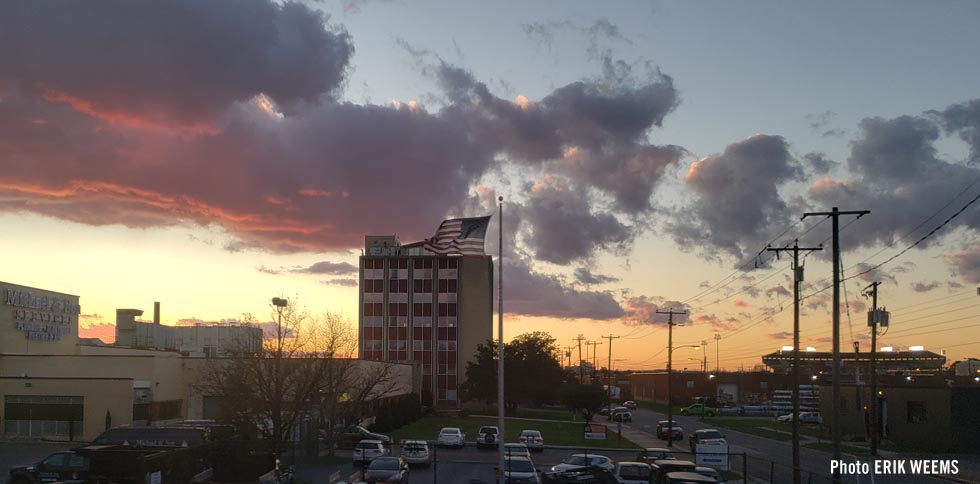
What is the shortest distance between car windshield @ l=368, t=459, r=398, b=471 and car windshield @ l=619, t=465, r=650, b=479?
10051 mm

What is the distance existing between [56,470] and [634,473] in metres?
23.8

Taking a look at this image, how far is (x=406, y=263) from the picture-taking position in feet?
407

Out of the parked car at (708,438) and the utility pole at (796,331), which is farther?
the parked car at (708,438)

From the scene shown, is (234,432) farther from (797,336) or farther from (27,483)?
(797,336)

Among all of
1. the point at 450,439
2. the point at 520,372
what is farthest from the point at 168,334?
the point at 450,439

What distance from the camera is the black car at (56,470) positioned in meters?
33.2

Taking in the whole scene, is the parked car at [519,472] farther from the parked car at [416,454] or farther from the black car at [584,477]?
the parked car at [416,454]

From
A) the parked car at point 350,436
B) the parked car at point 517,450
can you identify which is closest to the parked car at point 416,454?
the parked car at point 517,450

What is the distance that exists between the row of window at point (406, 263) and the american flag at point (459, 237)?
49.5 m

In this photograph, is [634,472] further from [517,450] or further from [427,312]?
[427,312]

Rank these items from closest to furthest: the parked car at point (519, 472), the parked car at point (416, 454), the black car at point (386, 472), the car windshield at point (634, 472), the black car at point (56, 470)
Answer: the black car at point (56, 470) → the black car at point (386, 472) → the parked car at point (519, 472) → the car windshield at point (634, 472) → the parked car at point (416, 454)

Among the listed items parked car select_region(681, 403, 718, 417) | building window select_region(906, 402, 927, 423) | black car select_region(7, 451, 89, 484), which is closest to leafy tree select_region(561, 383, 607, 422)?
parked car select_region(681, 403, 718, 417)

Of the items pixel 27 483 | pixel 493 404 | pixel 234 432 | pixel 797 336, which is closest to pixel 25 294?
pixel 234 432

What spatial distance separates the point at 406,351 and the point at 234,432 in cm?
7961
